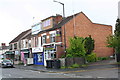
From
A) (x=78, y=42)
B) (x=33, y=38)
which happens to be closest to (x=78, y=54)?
(x=78, y=42)

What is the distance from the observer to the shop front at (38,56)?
3265 cm

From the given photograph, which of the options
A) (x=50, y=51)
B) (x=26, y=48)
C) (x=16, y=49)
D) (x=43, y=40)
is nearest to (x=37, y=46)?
(x=43, y=40)

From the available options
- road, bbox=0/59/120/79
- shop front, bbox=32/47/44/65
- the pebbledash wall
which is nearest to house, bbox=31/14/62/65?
shop front, bbox=32/47/44/65

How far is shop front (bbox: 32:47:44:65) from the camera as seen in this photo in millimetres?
32647

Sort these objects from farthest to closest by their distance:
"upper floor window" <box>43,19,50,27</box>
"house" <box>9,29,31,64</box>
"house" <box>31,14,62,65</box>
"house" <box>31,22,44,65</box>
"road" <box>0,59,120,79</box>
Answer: "house" <box>9,29,31,64</box>, "upper floor window" <box>43,19,50,27</box>, "house" <box>31,22,44,65</box>, "house" <box>31,14,62,65</box>, "road" <box>0,59,120,79</box>

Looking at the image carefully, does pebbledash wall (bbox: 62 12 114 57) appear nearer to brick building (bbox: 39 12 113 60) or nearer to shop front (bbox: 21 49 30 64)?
brick building (bbox: 39 12 113 60)

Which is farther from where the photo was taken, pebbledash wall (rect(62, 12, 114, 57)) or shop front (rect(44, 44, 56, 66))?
pebbledash wall (rect(62, 12, 114, 57))

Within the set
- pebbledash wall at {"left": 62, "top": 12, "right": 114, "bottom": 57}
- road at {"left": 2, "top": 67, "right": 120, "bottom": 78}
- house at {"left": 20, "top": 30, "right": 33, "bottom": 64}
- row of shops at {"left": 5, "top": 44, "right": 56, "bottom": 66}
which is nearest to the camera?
road at {"left": 2, "top": 67, "right": 120, "bottom": 78}

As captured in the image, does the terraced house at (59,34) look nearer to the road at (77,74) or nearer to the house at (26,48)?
the house at (26,48)

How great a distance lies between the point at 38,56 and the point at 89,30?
1054 cm

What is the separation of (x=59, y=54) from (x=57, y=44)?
66.7 inches

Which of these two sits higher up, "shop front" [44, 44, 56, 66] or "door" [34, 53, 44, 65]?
"shop front" [44, 44, 56, 66]

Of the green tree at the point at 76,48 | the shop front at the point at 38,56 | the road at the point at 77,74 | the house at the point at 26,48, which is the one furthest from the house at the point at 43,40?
the road at the point at 77,74

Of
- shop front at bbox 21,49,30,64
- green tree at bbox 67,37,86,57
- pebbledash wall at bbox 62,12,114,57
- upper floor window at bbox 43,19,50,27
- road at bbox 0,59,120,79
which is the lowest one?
road at bbox 0,59,120,79
